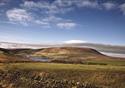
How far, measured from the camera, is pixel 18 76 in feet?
137

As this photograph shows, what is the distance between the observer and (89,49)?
513 feet

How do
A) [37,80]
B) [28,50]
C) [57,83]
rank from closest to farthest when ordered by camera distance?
1. [57,83]
2. [37,80]
3. [28,50]

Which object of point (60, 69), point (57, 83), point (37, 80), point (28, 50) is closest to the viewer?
point (57, 83)

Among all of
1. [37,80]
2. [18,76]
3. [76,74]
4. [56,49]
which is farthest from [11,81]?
[56,49]

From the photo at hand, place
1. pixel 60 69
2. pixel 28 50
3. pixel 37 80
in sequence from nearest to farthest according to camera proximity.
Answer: pixel 37 80
pixel 60 69
pixel 28 50

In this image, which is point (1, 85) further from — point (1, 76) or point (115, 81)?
point (115, 81)

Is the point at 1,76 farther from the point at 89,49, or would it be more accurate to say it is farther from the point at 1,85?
the point at 89,49

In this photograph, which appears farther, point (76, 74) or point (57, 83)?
point (76, 74)

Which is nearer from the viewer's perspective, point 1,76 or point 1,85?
point 1,85

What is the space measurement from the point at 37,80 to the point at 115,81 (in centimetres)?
1359

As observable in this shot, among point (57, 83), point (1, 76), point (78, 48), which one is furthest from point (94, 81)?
point (78, 48)

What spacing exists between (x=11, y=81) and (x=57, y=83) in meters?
8.75

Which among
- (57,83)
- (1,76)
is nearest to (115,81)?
(57,83)

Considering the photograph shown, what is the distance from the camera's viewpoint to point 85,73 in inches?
1668
